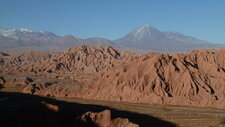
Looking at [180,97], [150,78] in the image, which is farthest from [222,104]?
[150,78]

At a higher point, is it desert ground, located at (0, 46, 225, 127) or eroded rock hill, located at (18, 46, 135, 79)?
eroded rock hill, located at (18, 46, 135, 79)

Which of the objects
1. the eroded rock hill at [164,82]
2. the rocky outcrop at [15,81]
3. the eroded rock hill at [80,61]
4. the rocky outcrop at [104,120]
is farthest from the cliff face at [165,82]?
the eroded rock hill at [80,61]

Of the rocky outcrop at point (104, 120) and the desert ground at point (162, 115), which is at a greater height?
the rocky outcrop at point (104, 120)

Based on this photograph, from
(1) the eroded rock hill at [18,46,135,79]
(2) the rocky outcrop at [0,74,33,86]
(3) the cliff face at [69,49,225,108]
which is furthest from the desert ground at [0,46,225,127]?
(1) the eroded rock hill at [18,46,135,79]

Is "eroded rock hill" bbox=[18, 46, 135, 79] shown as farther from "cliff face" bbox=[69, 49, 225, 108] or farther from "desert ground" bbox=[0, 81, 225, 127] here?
"desert ground" bbox=[0, 81, 225, 127]

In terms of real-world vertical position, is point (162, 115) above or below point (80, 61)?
below

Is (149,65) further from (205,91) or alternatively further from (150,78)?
(205,91)

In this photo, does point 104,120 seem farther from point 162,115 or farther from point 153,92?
point 153,92

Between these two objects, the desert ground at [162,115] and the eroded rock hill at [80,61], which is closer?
the desert ground at [162,115]

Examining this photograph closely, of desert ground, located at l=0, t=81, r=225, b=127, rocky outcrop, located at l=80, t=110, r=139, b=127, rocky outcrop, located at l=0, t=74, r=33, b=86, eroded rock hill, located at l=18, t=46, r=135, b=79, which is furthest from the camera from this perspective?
eroded rock hill, located at l=18, t=46, r=135, b=79

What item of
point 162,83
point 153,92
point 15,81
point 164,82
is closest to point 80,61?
point 15,81

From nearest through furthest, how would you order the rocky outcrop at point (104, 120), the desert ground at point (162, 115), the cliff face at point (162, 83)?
the rocky outcrop at point (104, 120), the desert ground at point (162, 115), the cliff face at point (162, 83)

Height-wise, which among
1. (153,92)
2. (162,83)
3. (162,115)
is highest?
(162,83)

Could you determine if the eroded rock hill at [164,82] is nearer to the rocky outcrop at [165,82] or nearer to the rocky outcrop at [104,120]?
the rocky outcrop at [165,82]
